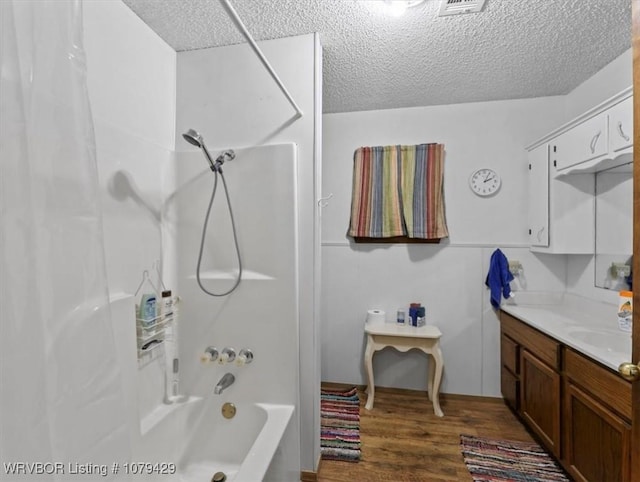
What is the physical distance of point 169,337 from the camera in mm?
1759

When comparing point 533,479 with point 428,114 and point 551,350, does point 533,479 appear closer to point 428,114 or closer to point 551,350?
point 551,350

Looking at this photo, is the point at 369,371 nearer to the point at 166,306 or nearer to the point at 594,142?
the point at 166,306

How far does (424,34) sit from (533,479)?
2637mm

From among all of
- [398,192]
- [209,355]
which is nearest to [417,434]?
[209,355]

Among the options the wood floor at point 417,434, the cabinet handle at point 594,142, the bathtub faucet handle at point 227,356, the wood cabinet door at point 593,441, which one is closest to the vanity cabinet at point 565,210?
the cabinet handle at point 594,142

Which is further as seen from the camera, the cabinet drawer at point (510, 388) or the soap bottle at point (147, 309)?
the cabinet drawer at point (510, 388)

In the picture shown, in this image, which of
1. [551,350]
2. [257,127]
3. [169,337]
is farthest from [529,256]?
[169,337]

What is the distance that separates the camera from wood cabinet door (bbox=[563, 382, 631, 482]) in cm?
127

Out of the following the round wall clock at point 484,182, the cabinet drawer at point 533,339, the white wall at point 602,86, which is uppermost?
the white wall at point 602,86

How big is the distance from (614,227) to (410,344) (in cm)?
161

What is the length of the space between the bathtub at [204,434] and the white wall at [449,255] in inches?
49.9

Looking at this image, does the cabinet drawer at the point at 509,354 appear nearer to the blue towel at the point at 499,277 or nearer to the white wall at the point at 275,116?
the blue towel at the point at 499,277

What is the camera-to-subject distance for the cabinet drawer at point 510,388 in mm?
2247

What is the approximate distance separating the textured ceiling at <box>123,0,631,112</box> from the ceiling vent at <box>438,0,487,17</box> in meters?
0.04
